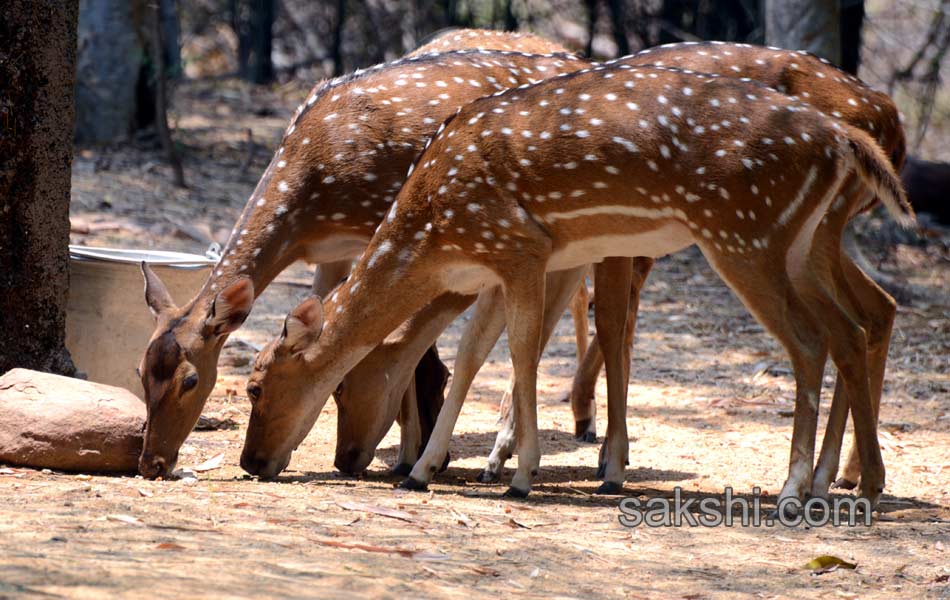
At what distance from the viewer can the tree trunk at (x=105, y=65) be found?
47.0ft

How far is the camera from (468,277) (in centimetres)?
610

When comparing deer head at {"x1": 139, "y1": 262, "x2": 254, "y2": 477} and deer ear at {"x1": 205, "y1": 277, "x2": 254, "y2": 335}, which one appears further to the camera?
deer ear at {"x1": 205, "y1": 277, "x2": 254, "y2": 335}

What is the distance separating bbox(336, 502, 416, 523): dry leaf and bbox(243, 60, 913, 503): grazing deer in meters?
0.86

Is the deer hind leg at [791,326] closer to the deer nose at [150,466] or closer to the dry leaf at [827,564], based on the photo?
the dry leaf at [827,564]

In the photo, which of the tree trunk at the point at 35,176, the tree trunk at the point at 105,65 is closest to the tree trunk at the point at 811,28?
the tree trunk at the point at 35,176

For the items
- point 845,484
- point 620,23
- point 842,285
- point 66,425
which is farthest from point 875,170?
point 620,23

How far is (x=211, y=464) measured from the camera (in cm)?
622

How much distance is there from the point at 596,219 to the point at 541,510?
1.31 meters

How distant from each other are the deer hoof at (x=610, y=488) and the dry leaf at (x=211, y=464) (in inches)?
71.8

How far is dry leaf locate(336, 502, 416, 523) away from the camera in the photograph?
4895 mm

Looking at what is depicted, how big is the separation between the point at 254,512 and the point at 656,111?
2452 millimetres

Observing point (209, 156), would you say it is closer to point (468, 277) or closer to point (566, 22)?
point (566, 22)

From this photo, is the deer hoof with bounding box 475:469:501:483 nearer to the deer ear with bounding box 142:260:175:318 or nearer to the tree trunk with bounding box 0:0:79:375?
the deer ear with bounding box 142:260:175:318
